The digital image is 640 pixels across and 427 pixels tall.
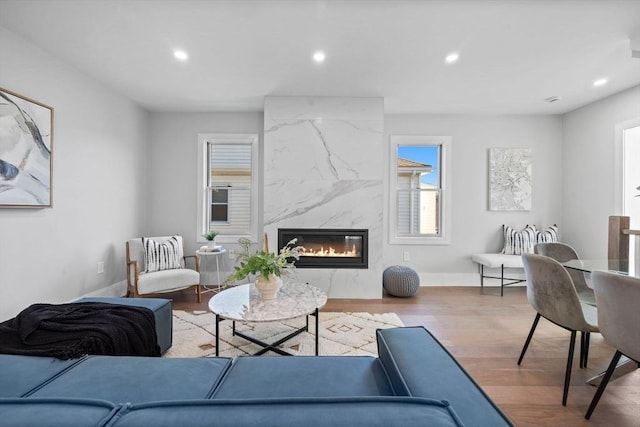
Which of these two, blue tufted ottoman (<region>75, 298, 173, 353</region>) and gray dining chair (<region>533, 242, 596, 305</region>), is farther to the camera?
gray dining chair (<region>533, 242, 596, 305</region>)

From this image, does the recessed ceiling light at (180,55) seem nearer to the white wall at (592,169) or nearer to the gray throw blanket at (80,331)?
the gray throw blanket at (80,331)

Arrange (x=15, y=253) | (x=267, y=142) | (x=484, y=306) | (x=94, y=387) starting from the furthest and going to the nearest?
(x=267, y=142), (x=484, y=306), (x=15, y=253), (x=94, y=387)

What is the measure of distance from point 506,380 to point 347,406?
200 centimetres

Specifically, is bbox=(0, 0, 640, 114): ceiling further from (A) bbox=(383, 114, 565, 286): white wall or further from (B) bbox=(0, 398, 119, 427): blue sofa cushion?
(B) bbox=(0, 398, 119, 427): blue sofa cushion

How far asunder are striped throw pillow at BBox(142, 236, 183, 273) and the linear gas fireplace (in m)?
1.35

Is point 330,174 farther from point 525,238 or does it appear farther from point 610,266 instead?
point 525,238

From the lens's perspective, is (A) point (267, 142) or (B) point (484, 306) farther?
(A) point (267, 142)

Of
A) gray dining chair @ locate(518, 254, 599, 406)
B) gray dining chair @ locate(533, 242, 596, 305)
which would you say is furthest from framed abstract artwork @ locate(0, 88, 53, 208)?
gray dining chair @ locate(533, 242, 596, 305)

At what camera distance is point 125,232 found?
3830 millimetres

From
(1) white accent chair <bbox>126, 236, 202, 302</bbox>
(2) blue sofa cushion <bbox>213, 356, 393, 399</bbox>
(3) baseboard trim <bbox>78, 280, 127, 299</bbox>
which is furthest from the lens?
(3) baseboard trim <bbox>78, 280, 127, 299</bbox>

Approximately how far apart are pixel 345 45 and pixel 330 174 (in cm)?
160

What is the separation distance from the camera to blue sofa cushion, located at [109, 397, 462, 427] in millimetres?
560

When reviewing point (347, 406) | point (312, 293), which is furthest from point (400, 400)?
point (312, 293)

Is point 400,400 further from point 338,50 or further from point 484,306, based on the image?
point 484,306
